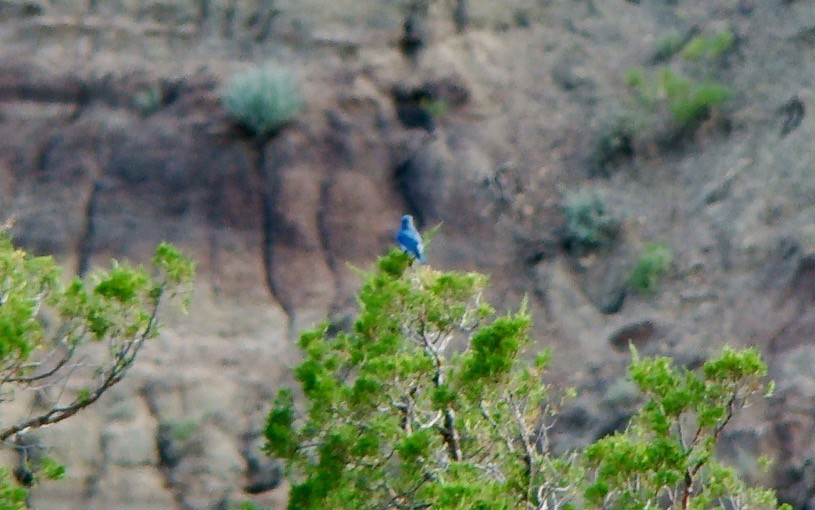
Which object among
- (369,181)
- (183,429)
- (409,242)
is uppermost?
(369,181)

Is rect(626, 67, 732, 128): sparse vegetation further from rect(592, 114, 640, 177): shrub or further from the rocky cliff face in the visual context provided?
rect(592, 114, 640, 177): shrub

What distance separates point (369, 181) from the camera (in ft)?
58.2

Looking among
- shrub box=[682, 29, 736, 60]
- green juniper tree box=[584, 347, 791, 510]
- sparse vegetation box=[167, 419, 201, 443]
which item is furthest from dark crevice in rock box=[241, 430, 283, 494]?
shrub box=[682, 29, 736, 60]

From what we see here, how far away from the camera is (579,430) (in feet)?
47.8

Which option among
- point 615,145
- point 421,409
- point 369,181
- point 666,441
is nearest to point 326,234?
point 369,181

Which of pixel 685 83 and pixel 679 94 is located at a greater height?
pixel 685 83

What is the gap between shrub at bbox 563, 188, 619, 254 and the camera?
17031mm

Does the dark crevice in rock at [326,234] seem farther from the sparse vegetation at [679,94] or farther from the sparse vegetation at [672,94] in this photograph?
the sparse vegetation at [679,94]

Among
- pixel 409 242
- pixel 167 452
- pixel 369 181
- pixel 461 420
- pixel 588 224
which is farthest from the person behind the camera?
pixel 369 181

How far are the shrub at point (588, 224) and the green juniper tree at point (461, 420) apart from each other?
711 cm

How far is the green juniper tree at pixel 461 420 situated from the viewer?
877 centimetres

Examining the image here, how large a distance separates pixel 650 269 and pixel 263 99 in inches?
211

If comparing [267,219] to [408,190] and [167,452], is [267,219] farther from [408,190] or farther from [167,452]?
[167,452]

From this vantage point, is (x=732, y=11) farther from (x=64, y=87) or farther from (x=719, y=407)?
(x=719, y=407)
